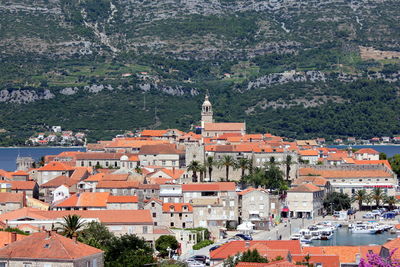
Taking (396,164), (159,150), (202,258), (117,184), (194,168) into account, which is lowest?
(202,258)

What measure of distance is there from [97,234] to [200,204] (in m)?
17.4

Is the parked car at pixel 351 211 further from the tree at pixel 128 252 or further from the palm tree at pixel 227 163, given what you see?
the tree at pixel 128 252

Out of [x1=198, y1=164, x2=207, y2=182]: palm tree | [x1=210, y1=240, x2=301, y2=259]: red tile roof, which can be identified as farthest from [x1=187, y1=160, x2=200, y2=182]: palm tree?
[x1=210, y1=240, x2=301, y2=259]: red tile roof

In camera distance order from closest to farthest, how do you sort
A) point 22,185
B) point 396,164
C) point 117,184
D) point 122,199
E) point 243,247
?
point 243,247 < point 122,199 < point 117,184 < point 22,185 < point 396,164

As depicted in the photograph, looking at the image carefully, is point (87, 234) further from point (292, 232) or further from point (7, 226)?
point (292, 232)

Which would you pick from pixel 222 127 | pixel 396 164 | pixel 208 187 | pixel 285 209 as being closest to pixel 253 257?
pixel 208 187

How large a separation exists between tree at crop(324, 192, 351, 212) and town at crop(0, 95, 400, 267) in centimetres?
10

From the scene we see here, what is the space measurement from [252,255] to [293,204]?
4186cm

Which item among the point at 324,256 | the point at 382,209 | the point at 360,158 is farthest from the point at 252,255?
the point at 360,158

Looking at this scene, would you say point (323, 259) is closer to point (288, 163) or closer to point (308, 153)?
point (288, 163)

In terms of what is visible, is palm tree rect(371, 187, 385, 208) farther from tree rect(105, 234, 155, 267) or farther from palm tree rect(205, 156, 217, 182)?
tree rect(105, 234, 155, 267)

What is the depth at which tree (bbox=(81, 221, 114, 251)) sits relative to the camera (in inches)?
2343

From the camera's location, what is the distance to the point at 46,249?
4238cm

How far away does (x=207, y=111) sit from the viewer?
417ft
